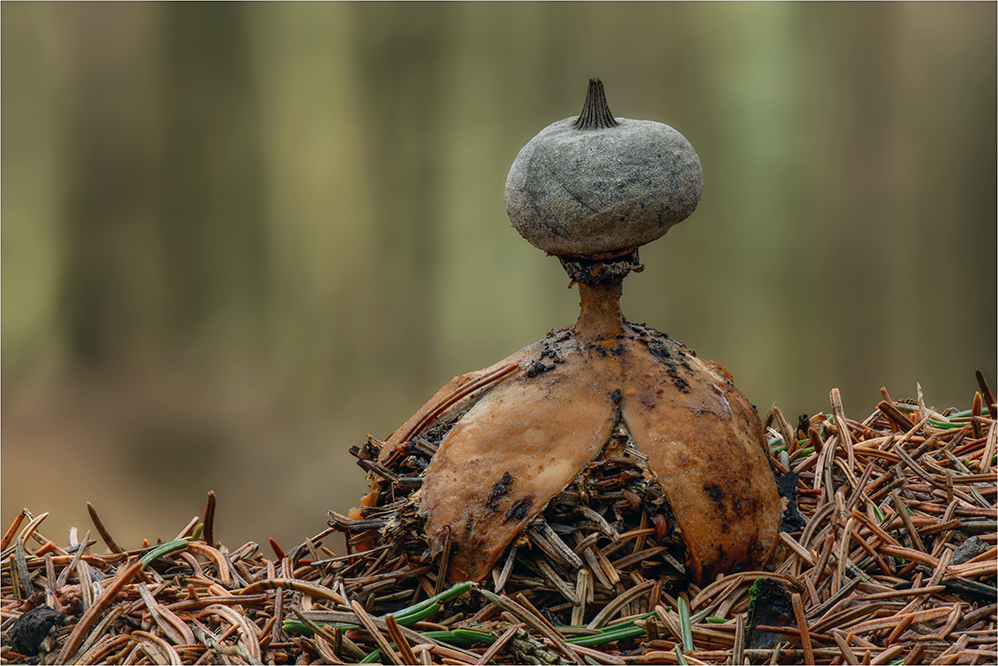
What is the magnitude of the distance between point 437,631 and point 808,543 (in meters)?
1.17

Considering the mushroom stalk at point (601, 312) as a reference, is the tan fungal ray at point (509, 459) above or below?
below

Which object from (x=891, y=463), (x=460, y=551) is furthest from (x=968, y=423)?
(x=460, y=551)

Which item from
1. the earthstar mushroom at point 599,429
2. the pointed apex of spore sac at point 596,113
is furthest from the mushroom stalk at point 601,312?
the pointed apex of spore sac at point 596,113

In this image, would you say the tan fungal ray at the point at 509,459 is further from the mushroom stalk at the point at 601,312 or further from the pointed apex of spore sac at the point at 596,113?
the pointed apex of spore sac at the point at 596,113

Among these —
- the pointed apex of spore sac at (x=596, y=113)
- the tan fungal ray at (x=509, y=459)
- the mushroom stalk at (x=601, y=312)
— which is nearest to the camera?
the tan fungal ray at (x=509, y=459)

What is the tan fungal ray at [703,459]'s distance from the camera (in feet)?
8.83

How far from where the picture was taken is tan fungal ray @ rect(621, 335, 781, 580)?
2691 millimetres

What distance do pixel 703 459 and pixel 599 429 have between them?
0.31 meters

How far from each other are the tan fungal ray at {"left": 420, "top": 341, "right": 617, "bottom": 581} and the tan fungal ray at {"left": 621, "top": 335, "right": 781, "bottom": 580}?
0.13 meters

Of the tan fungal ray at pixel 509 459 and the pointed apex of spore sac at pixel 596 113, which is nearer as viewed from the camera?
the tan fungal ray at pixel 509 459

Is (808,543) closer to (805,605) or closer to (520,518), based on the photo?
(805,605)

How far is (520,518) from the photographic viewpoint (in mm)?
2652

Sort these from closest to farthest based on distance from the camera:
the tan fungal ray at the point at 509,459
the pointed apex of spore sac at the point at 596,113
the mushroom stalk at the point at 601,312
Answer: the tan fungal ray at the point at 509,459 → the pointed apex of spore sac at the point at 596,113 → the mushroom stalk at the point at 601,312

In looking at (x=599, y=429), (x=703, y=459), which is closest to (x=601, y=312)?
(x=599, y=429)
